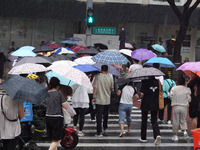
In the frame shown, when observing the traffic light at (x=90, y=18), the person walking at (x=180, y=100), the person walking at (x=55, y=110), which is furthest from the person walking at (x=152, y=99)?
the traffic light at (x=90, y=18)

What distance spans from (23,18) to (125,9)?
22.3 ft

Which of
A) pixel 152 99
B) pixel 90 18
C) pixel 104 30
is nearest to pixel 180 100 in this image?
pixel 152 99

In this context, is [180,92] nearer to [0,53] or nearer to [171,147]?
[171,147]

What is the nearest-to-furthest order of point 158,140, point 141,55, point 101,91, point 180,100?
point 158,140 < point 180,100 < point 101,91 < point 141,55

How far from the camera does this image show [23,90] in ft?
25.8

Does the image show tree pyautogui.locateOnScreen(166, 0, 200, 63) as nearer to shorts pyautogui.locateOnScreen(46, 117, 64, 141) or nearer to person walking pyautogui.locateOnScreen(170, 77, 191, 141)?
person walking pyautogui.locateOnScreen(170, 77, 191, 141)

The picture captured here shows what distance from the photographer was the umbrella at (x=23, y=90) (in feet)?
25.5

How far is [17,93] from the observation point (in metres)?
7.77

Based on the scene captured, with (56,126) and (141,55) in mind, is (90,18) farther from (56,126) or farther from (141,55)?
(56,126)

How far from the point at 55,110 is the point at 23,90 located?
183cm

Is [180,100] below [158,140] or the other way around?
the other way around

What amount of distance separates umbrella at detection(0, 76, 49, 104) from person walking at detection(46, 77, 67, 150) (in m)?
1.27

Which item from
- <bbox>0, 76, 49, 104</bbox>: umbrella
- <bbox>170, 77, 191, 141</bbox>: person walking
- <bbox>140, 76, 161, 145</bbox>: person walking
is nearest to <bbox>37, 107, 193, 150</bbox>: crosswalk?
<bbox>140, 76, 161, 145</bbox>: person walking

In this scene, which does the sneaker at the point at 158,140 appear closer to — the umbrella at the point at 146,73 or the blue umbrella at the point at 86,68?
the umbrella at the point at 146,73
